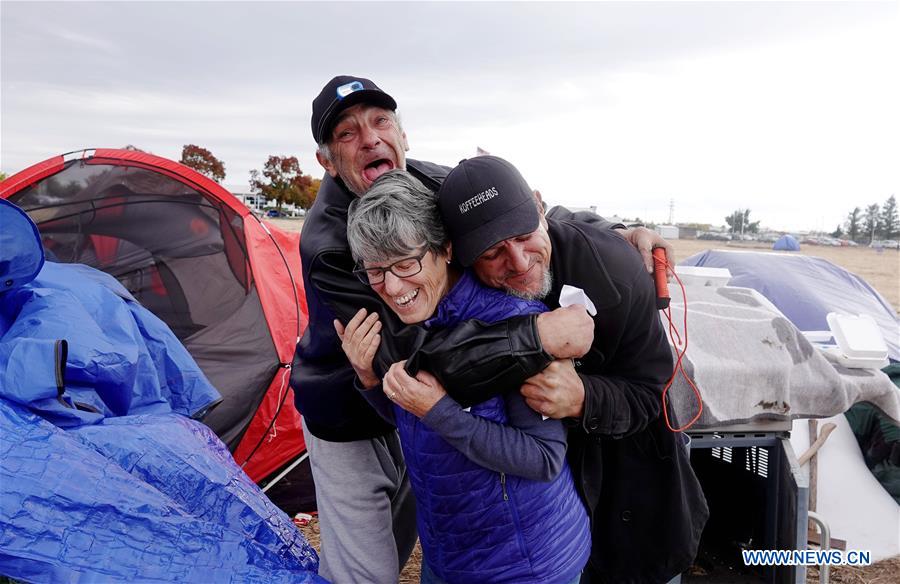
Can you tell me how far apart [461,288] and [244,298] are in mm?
2791

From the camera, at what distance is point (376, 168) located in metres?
2.21

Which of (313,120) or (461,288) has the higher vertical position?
(313,120)

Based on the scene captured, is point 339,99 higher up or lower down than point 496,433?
higher up

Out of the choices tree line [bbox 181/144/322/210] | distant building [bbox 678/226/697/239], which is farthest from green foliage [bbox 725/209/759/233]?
tree line [bbox 181/144/322/210]

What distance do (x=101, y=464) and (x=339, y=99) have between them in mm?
1312

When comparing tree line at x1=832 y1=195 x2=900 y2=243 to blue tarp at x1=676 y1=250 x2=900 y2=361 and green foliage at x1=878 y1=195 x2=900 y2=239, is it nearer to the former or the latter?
green foliage at x1=878 y1=195 x2=900 y2=239

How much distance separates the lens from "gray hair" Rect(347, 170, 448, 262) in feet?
5.57

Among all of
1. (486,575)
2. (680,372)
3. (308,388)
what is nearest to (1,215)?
(308,388)

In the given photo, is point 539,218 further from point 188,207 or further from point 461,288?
point 188,207

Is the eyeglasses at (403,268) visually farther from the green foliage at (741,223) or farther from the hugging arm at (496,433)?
the green foliage at (741,223)

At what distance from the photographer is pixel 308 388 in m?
2.20

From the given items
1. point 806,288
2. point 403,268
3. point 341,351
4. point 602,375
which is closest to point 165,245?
point 341,351

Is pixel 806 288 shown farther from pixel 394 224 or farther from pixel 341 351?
pixel 394 224

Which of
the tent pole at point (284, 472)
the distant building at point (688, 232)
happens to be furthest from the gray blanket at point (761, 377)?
the distant building at point (688, 232)
